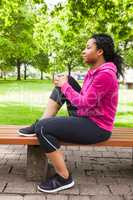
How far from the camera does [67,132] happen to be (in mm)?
4891

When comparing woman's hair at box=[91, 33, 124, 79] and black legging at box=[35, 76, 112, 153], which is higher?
woman's hair at box=[91, 33, 124, 79]

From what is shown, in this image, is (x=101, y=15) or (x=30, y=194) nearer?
(x=30, y=194)

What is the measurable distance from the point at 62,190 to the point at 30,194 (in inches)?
15.1

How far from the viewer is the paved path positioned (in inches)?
188

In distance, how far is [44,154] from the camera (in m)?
5.30

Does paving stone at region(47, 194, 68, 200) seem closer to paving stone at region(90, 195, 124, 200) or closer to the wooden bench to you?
paving stone at region(90, 195, 124, 200)

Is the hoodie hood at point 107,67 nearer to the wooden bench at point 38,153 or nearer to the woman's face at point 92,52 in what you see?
the woman's face at point 92,52

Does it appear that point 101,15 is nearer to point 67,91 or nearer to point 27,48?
point 67,91

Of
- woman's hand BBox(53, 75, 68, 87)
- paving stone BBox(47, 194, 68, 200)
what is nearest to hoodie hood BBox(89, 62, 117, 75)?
woman's hand BBox(53, 75, 68, 87)

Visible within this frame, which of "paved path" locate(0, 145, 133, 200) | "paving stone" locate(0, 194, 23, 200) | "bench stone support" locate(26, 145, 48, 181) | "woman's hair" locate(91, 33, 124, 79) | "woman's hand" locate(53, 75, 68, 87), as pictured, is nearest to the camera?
"paving stone" locate(0, 194, 23, 200)

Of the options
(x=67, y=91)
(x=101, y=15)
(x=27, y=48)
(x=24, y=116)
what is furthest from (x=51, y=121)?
(x=27, y=48)

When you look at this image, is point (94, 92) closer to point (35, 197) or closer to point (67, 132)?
point (67, 132)

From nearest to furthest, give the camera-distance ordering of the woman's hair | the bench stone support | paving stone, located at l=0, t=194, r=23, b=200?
paving stone, located at l=0, t=194, r=23, b=200 → the woman's hair → the bench stone support

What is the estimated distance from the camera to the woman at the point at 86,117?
4844mm
